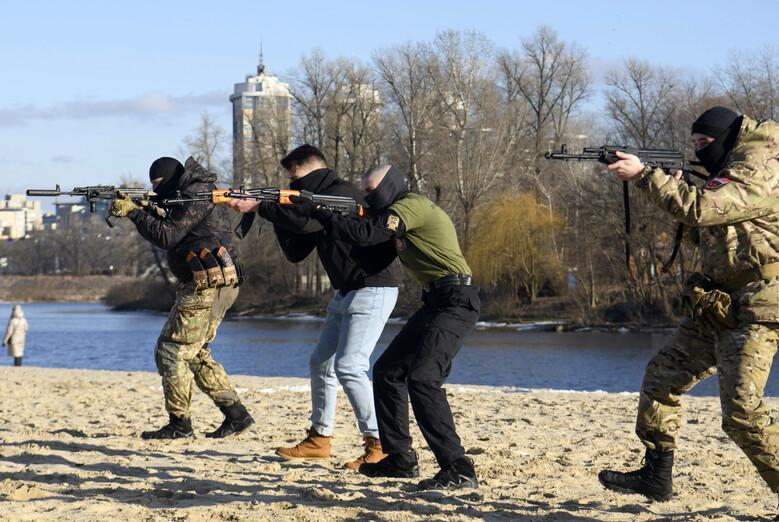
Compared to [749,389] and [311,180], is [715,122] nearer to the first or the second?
[749,389]

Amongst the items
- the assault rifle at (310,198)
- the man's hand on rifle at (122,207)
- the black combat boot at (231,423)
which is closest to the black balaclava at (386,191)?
the assault rifle at (310,198)

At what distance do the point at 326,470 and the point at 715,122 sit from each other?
Result: 124 inches

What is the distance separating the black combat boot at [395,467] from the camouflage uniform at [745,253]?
1934 millimetres

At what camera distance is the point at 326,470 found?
5594 millimetres

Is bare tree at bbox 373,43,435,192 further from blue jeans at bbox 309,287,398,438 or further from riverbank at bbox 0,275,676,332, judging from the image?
Answer: blue jeans at bbox 309,287,398,438

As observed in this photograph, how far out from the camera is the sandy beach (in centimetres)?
450

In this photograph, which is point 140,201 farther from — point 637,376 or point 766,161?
point 637,376

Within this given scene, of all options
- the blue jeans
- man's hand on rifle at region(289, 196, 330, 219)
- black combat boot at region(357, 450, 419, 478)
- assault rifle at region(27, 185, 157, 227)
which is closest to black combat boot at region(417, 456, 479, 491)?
black combat boot at region(357, 450, 419, 478)

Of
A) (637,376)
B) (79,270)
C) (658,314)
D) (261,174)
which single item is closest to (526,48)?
(261,174)

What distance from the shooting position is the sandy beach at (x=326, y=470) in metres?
4.50

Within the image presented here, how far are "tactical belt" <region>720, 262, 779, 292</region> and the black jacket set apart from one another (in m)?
2.11

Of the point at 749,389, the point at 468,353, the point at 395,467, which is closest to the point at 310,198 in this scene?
the point at 395,467

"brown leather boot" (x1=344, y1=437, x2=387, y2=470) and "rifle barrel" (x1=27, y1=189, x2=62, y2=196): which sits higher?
"rifle barrel" (x1=27, y1=189, x2=62, y2=196)

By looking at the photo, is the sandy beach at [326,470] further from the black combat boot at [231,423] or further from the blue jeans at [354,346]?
the blue jeans at [354,346]
